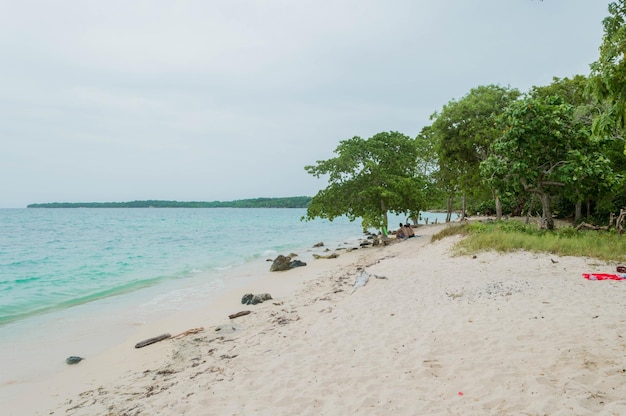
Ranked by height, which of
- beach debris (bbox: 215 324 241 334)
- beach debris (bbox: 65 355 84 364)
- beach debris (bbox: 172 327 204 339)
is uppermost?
beach debris (bbox: 215 324 241 334)

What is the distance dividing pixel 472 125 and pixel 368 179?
7632 millimetres

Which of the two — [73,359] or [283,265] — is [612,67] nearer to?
[73,359]

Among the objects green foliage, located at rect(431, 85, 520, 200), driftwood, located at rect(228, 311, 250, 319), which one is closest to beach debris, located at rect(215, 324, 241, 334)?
driftwood, located at rect(228, 311, 250, 319)

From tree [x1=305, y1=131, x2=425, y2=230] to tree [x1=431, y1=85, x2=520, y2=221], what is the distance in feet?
8.94

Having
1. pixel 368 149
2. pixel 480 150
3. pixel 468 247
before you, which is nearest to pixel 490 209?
pixel 480 150

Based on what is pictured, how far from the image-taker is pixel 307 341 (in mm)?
7281

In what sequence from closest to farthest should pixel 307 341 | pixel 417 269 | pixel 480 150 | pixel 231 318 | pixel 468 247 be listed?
pixel 307 341 < pixel 231 318 < pixel 417 269 < pixel 468 247 < pixel 480 150

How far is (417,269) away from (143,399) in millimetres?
9836

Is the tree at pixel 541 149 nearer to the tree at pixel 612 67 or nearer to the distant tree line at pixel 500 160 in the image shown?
the distant tree line at pixel 500 160

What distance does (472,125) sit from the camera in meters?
24.2

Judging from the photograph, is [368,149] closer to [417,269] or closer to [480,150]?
[480,150]

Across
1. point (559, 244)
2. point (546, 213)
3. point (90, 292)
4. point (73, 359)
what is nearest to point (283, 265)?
point (90, 292)

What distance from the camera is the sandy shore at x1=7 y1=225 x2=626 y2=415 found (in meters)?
4.58

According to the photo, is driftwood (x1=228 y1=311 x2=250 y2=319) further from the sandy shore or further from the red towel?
the red towel
